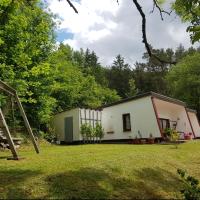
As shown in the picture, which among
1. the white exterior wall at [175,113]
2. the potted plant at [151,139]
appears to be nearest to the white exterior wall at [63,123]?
the potted plant at [151,139]

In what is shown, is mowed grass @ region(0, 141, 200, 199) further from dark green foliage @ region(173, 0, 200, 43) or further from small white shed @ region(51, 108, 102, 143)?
small white shed @ region(51, 108, 102, 143)

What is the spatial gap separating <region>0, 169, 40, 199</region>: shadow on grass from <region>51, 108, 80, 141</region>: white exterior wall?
21429mm

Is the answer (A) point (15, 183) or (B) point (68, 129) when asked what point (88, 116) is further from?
(A) point (15, 183)

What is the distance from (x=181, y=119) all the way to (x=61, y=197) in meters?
28.9

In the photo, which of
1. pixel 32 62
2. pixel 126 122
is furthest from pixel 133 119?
pixel 32 62

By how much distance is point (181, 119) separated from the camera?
1372 inches

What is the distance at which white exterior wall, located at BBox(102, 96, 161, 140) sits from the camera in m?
27.6

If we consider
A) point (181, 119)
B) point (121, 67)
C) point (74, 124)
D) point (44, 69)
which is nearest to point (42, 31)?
point (44, 69)

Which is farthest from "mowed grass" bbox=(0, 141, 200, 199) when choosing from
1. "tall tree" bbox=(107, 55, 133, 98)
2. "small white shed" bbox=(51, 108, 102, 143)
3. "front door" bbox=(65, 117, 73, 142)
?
"tall tree" bbox=(107, 55, 133, 98)

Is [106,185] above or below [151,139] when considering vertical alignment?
below

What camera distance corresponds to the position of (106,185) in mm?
8477

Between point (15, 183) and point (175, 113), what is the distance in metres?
27.5

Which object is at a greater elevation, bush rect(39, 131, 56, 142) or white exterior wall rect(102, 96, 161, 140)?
white exterior wall rect(102, 96, 161, 140)

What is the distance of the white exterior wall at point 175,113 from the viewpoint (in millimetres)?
30961
